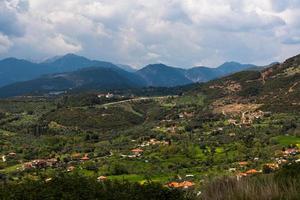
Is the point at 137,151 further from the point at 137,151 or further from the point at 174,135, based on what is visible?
the point at 174,135

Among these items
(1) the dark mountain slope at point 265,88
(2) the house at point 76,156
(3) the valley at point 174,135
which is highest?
(1) the dark mountain slope at point 265,88

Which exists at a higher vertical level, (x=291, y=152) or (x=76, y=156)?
(x=291, y=152)

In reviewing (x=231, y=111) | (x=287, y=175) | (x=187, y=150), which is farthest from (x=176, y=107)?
(x=287, y=175)

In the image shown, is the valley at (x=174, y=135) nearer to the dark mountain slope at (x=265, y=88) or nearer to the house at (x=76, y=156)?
the house at (x=76, y=156)

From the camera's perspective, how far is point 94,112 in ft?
422

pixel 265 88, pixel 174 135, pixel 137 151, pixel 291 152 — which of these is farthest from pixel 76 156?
pixel 265 88

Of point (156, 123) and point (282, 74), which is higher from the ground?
point (282, 74)

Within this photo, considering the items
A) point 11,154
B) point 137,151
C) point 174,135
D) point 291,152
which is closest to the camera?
point 291,152

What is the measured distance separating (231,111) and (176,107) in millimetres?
20843

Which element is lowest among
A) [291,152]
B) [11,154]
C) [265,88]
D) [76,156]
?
[76,156]

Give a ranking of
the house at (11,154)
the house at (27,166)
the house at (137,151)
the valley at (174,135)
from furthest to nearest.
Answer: the house at (11,154)
the house at (137,151)
the house at (27,166)
the valley at (174,135)

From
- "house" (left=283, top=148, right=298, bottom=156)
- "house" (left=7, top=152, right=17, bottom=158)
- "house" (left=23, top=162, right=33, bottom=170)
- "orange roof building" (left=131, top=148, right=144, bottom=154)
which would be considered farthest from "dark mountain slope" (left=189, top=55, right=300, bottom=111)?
"house" (left=23, top=162, right=33, bottom=170)

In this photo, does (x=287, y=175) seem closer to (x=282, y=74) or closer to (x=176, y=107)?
(x=176, y=107)

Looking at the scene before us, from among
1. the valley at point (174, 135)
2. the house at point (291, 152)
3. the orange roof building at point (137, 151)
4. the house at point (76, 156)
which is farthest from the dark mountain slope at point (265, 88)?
the house at point (76, 156)
